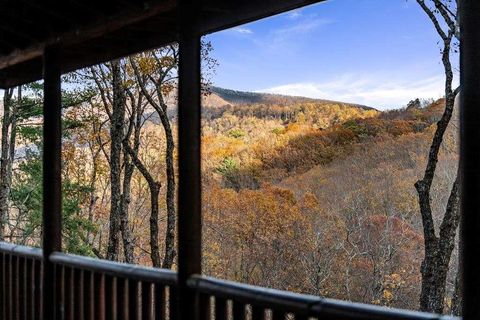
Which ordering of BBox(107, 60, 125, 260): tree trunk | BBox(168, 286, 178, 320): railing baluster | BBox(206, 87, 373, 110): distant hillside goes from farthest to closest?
1. BBox(206, 87, 373, 110): distant hillside
2. BBox(107, 60, 125, 260): tree trunk
3. BBox(168, 286, 178, 320): railing baluster

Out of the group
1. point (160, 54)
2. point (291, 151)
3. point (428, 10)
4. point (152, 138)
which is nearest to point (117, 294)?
point (428, 10)

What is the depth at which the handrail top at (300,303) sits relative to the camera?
1598 mm

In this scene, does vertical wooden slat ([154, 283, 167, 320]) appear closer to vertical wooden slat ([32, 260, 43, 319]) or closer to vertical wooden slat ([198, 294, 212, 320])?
vertical wooden slat ([198, 294, 212, 320])

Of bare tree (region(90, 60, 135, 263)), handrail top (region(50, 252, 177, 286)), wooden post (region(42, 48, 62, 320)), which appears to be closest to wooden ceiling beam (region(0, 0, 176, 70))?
wooden post (region(42, 48, 62, 320))

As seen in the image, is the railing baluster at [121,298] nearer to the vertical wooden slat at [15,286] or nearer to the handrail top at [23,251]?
the handrail top at [23,251]

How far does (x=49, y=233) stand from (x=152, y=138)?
A: 1449 centimetres

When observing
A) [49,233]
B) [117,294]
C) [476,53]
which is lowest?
[117,294]

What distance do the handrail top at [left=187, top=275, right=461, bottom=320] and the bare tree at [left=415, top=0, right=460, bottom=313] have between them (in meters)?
7.61

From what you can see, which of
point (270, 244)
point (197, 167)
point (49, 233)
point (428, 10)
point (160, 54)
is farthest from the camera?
point (270, 244)

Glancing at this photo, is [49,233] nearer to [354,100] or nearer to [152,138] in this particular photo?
[152,138]

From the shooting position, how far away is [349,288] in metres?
17.7

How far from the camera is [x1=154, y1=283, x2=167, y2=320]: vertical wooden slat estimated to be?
239cm

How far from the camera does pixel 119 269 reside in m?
2.59

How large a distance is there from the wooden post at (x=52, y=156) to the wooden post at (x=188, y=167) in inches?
53.3
